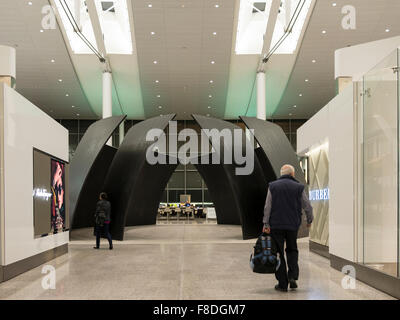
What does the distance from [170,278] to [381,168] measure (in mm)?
3244

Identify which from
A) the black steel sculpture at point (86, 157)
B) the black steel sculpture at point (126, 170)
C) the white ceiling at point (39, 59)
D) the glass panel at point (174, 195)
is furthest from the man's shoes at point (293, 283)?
the glass panel at point (174, 195)

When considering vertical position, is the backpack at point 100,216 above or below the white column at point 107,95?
below

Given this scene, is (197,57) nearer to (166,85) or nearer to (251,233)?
(166,85)

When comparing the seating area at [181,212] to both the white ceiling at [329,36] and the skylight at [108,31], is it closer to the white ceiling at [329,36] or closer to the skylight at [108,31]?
the white ceiling at [329,36]

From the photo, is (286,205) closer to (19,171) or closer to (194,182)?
(19,171)

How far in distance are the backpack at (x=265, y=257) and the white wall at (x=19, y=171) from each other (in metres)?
3.50

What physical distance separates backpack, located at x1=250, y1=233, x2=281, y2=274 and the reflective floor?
0.98ft

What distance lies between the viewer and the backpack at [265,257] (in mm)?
4945

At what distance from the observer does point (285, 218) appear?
5.06m

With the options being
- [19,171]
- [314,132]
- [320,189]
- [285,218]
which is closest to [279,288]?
[285,218]

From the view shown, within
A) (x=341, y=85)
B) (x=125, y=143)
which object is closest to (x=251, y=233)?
(x=125, y=143)

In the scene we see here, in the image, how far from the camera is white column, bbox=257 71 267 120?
71.6ft
